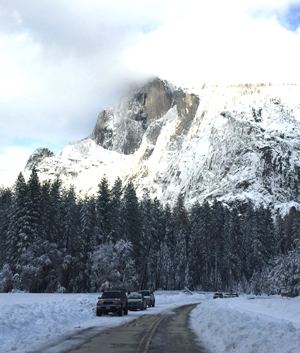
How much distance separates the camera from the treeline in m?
53.0

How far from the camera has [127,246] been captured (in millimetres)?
54469

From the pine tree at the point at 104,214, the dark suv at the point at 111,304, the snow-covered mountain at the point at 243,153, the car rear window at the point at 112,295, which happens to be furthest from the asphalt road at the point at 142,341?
the snow-covered mountain at the point at 243,153

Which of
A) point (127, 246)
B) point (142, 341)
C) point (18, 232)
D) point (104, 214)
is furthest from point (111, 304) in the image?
point (104, 214)

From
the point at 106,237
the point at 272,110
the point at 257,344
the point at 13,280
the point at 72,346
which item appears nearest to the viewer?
the point at 257,344

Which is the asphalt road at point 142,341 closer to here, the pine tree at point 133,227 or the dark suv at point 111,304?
the dark suv at point 111,304

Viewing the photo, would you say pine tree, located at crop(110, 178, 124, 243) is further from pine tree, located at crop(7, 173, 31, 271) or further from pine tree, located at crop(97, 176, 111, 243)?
pine tree, located at crop(7, 173, 31, 271)

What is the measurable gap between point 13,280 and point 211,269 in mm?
43210

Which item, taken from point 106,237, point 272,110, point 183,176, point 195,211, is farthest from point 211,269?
point 272,110

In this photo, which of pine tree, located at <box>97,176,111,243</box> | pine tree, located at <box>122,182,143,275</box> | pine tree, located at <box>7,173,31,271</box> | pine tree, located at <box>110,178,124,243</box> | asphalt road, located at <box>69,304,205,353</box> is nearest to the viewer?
asphalt road, located at <box>69,304,205,353</box>

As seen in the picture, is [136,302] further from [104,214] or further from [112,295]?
[104,214]

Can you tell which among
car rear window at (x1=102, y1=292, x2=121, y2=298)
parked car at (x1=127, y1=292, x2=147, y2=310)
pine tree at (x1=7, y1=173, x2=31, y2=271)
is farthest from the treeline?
car rear window at (x1=102, y1=292, x2=121, y2=298)

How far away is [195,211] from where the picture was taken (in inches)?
3248

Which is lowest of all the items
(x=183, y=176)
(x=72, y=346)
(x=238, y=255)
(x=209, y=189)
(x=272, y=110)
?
(x=72, y=346)

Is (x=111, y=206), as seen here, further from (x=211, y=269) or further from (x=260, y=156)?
(x=260, y=156)
